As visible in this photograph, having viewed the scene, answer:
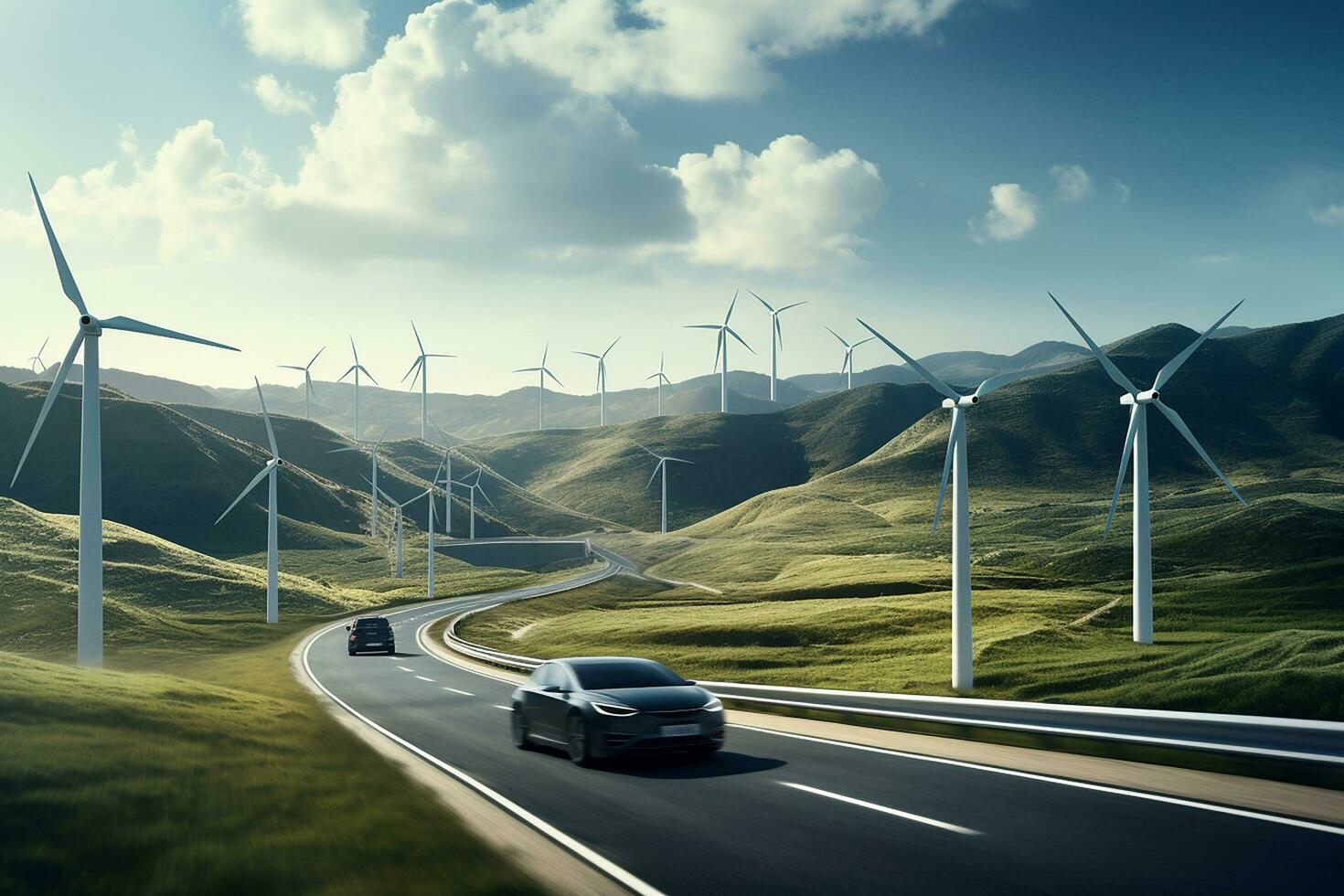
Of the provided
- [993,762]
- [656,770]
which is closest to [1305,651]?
[993,762]

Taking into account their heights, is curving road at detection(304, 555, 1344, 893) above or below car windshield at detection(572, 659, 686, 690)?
below

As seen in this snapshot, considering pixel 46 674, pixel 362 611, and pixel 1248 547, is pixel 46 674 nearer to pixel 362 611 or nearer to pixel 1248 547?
pixel 362 611

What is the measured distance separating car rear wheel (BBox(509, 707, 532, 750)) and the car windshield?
1.59 meters

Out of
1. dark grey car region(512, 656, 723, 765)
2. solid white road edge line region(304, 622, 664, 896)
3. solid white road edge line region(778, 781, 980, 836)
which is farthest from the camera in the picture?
dark grey car region(512, 656, 723, 765)

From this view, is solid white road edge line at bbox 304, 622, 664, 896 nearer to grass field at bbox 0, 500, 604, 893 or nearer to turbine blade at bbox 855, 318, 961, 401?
grass field at bbox 0, 500, 604, 893

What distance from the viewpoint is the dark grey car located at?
1471 cm

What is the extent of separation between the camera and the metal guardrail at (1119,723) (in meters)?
12.1

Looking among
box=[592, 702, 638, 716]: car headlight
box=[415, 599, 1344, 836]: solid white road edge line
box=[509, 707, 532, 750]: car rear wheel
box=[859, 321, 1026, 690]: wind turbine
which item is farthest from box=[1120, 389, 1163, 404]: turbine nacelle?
box=[592, 702, 638, 716]: car headlight

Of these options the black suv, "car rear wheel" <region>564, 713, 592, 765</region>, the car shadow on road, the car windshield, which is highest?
the car windshield

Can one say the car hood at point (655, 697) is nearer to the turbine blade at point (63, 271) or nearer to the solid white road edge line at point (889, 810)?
the solid white road edge line at point (889, 810)

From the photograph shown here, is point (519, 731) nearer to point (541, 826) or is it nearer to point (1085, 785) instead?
point (541, 826)

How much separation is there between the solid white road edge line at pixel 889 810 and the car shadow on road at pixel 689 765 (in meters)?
1.32

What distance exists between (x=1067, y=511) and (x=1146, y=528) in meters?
120

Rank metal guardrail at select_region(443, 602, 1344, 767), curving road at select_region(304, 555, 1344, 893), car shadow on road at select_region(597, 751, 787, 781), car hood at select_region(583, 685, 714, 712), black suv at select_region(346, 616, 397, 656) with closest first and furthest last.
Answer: curving road at select_region(304, 555, 1344, 893)
metal guardrail at select_region(443, 602, 1344, 767)
car shadow on road at select_region(597, 751, 787, 781)
car hood at select_region(583, 685, 714, 712)
black suv at select_region(346, 616, 397, 656)
